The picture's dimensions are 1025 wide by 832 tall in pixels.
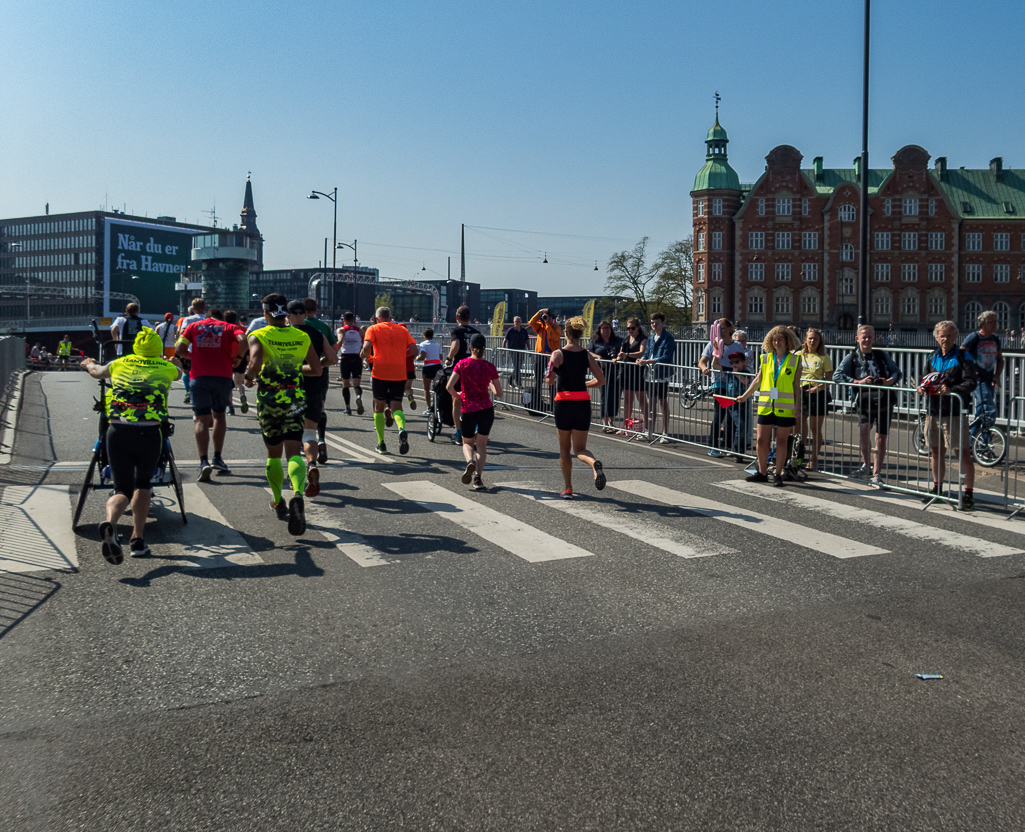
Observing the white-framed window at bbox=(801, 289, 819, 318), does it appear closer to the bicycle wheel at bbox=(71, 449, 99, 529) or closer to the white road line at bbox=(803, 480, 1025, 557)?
the white road line at bbox=(803, 480, 1025, 557)

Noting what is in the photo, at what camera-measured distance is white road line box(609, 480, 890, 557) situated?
291 inches

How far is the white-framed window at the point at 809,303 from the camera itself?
8194 cm

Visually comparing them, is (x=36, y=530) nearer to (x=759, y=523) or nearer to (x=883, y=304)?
(x=759, y=523)

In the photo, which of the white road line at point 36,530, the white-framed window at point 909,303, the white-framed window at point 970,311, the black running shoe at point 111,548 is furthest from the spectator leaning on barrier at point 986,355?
the white-framed window at point 970,311

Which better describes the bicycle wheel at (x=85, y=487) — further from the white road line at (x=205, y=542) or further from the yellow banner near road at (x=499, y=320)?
the yellow banner near road at (x=499, y=320)

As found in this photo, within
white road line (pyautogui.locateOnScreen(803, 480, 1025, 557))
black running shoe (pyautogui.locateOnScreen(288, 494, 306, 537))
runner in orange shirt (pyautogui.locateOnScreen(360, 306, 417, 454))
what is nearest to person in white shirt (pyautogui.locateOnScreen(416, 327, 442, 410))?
runner in orange shirt (pyautogui.locateOnScreen(360, 306, 417, 454))

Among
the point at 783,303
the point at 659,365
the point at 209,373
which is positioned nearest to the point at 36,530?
the point at 209,373

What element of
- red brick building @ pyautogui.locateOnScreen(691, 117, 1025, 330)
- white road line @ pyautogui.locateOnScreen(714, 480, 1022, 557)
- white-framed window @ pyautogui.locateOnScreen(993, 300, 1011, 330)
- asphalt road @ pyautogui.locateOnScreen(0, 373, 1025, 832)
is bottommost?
asphalt road @ pyautogui.locateOnScreen(0, 373, 1025, 832)

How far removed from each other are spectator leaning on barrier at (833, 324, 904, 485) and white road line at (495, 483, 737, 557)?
3.47 meters

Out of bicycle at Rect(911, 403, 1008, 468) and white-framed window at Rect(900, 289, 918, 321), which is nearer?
bicycle at Rect(911, 403, 1008, 468)

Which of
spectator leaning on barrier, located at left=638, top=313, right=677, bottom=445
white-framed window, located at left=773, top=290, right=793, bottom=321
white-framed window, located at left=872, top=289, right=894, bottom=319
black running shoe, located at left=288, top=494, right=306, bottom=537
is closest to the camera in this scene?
black running shoe, located at left=288, top=494, right=306, bottom=537

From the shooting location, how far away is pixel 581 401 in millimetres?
9500

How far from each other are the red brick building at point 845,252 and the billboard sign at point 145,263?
78484mm

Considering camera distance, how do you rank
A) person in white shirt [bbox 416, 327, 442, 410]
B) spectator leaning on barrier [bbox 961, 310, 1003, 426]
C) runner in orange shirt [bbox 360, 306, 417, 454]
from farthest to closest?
person in white shirt [bbox 416, 327, 442, 410] < runner in orange shirt [bbox 360, 306, 417, 454] < spectator leaning on barrier [bbox 961, 310, 1003, 426]
